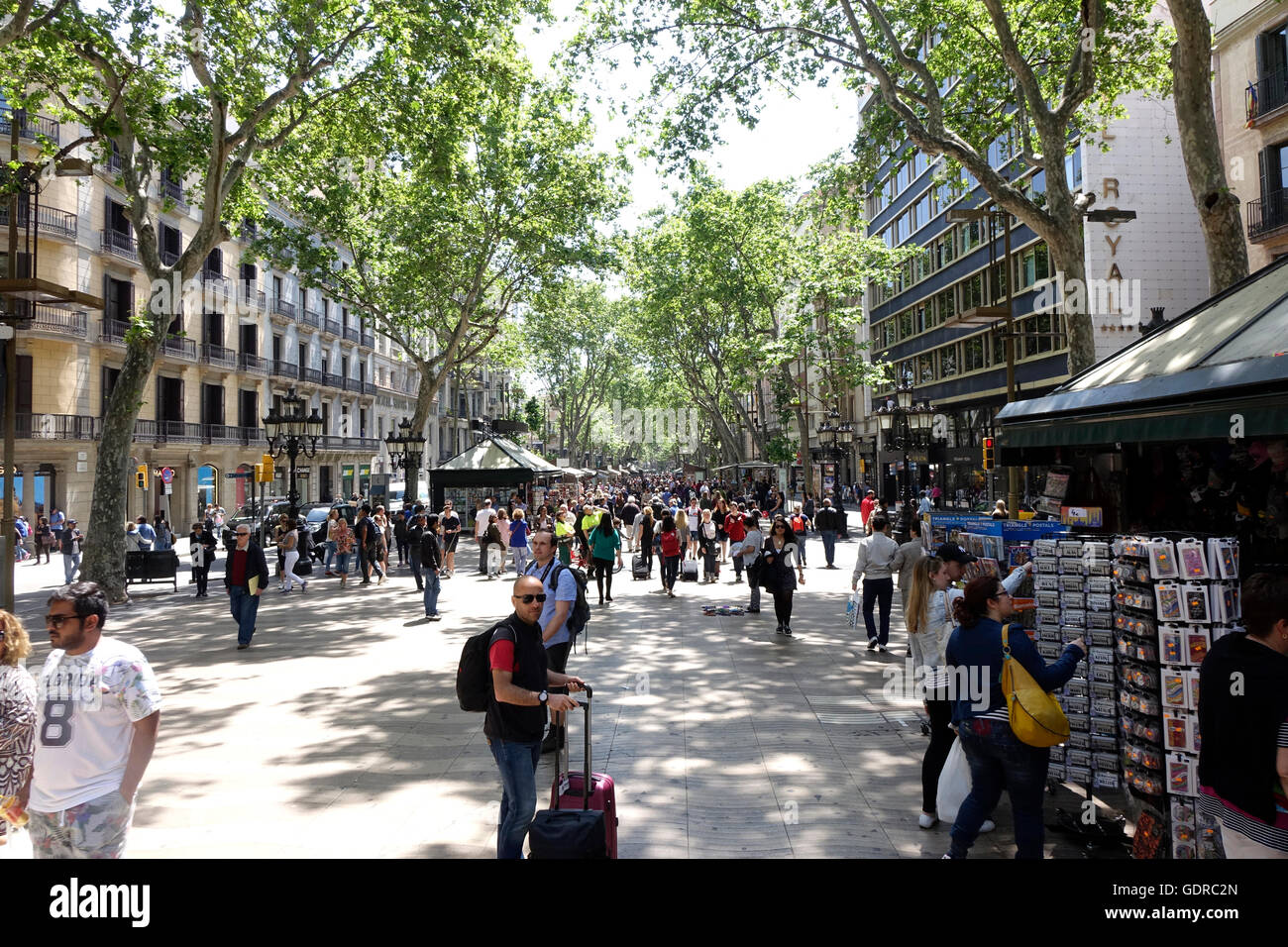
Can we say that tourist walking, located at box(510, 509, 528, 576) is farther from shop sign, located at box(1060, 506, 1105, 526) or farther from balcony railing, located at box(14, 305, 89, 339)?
balcony railing, located at box(14, 305, 89, 339)

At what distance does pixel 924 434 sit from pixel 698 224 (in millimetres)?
14484

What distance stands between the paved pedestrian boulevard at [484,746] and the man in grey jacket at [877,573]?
1.08ft

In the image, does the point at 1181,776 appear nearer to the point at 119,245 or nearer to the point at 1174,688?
the point at 1174,688

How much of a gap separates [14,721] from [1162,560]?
576 centimetres

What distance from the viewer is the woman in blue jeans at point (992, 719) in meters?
3.97

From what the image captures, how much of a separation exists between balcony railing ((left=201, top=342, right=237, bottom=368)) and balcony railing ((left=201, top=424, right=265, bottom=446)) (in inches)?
111

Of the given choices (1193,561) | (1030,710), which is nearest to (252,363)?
(1030,710)

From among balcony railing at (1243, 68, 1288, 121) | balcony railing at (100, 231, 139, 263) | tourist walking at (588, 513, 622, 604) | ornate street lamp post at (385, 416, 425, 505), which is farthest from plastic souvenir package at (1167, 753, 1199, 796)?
balcony railing at (100, 231, 139, 263)

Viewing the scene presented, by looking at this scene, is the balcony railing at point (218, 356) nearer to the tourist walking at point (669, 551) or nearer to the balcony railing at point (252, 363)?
the balcony railing at point (252, 363)

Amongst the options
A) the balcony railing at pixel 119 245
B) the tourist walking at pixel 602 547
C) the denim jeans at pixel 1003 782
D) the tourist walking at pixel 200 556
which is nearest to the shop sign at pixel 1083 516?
the denim jeans at pixel 1003 782

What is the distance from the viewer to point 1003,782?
407 cm

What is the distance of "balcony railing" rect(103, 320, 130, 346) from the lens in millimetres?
28719
